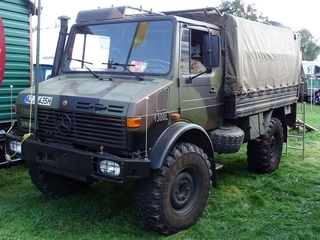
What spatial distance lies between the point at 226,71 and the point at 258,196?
1.74 metres

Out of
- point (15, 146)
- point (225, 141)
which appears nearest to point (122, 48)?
point (15, 146)

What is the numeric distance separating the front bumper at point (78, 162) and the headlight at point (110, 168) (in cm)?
3

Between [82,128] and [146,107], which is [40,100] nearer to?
[82,128]

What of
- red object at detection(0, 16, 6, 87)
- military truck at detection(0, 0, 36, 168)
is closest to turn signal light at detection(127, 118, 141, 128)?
military truck at detection(0, 0, 36, 168)

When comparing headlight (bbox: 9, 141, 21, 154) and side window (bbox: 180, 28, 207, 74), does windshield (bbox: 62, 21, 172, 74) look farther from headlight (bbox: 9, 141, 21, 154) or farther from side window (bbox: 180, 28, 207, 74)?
headlight (bbox: 9, 141, 21, 154)

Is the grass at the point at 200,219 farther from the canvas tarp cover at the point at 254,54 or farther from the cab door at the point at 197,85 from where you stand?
the canvas tarp cover at the point at 254,54

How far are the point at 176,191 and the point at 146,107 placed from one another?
102 cm

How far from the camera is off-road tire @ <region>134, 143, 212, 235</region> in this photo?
12.4 feet

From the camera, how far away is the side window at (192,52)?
4227mm

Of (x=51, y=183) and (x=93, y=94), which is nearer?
(x=93, y=94)

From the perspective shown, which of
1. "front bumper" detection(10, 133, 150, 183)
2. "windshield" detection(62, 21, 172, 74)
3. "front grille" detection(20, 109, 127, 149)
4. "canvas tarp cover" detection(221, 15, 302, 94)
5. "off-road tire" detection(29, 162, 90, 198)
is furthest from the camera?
"canvas tarp cover" detection(221, 15, 302, 94)

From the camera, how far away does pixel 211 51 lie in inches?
163

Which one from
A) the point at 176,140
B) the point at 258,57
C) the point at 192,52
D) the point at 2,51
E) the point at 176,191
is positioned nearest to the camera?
the point at 176,140

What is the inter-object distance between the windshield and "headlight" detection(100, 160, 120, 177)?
1.13 meters
